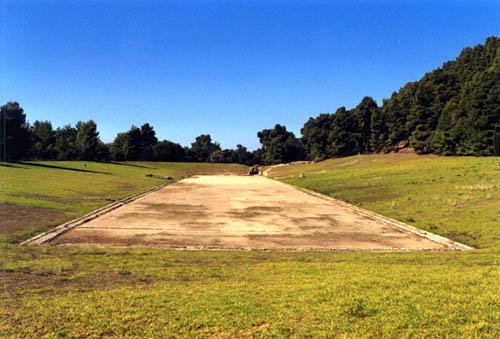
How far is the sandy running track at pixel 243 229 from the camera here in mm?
13320

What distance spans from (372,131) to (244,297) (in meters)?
95.1

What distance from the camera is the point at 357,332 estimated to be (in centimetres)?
504

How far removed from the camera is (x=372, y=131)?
9562 cm

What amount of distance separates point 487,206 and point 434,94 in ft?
193

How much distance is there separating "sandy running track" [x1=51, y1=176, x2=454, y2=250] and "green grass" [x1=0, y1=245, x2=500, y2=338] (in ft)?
10.4

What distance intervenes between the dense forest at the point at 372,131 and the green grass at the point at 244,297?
6.22 m

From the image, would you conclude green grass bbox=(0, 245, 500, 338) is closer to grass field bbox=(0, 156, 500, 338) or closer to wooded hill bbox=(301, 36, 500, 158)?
grass field bbox=(0, 156, 500, 338)

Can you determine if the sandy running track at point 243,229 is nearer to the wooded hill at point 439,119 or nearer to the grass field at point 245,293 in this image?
the grass field at point 245,293

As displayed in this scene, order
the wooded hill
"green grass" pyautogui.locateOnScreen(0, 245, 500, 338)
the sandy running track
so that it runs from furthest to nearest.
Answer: the wooded hill, the sandy running track, "green grass" pyautogui.locateOnScreen(0, 245, 500, 338)

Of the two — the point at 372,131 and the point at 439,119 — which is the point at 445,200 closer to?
the point at 439,119

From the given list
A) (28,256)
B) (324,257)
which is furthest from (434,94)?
(28,256)

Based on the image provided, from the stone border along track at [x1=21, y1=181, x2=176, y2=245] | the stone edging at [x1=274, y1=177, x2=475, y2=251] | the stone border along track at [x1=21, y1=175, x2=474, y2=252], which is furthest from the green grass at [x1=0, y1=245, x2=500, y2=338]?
the stone edging at [x1=274, y1=177, x2=475, y2=251]

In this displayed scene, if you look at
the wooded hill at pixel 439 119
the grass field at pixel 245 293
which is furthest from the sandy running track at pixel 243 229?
the wooded hill at pixel 439 119

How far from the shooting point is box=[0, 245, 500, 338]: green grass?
16.9 feet
